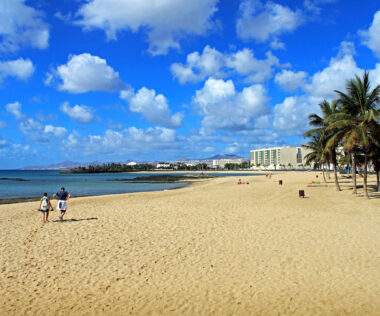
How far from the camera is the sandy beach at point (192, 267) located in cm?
509

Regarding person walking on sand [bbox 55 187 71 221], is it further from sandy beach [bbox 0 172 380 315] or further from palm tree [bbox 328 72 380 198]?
palm tree [bbox 328 72 380 198]

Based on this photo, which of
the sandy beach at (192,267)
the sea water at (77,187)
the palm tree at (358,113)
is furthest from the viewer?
the sea water at (77,187)

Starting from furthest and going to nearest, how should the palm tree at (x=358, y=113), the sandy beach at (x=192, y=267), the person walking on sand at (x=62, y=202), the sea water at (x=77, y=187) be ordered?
the sea water at (x=77, y=187)
the palm tree at (x=358, y=113)
the person walking on sand at (x=62, y=202)
the sandy beach at (x=192, y=267)

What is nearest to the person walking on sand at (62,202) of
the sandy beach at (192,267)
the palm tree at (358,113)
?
the sandy beach at (192,267)

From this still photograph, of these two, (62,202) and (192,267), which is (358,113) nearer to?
(192,267)

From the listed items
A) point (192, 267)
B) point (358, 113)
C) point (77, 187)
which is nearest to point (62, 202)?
point (192, 267)

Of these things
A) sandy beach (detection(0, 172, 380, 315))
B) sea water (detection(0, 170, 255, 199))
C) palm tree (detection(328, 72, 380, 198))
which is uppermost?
palm tree (detection(328, 72, 380, 198))

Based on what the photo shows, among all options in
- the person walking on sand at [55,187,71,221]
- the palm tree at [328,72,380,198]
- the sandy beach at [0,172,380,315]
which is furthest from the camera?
the palm tree at [328,72,380,198]

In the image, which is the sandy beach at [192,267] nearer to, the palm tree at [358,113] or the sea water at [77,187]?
the palm tree at [358,113]

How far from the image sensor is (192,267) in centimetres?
676

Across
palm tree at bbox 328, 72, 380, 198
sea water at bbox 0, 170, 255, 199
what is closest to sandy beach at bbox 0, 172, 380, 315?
palm tree at bbox 328, 72, 380, 198

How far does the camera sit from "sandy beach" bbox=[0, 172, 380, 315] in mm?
5090

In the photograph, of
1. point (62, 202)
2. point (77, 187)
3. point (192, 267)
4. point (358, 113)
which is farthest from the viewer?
point (77, 187)

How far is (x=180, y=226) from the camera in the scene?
11078 mm
